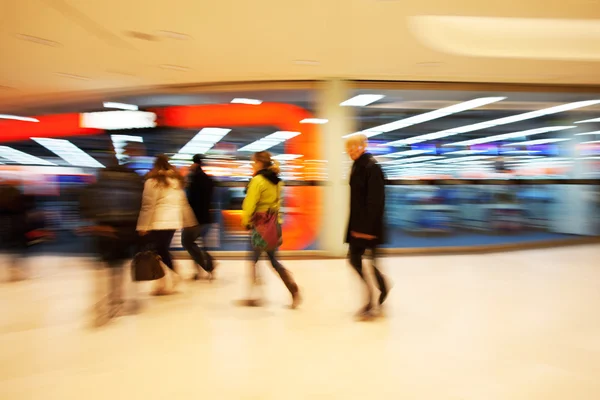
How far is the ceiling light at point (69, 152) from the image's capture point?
7215mm

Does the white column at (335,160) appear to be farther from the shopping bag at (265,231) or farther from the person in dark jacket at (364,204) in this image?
the person in dark jacket at (364,204)

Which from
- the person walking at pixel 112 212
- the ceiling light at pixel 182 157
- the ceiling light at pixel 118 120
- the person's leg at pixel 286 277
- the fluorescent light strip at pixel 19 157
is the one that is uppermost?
the ceiling light at pixel 118 120

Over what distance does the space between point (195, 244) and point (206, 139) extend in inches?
103

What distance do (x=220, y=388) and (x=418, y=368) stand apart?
1.26m

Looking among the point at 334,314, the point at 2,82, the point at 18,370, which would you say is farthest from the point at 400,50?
the point at 2,82

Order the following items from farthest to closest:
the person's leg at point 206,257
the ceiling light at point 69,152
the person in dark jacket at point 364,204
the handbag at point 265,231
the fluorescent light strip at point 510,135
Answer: the fluorescent light strip at point 510,135, the ceiling light at point 69,152, the person's leg at point 206,257, the handbag at point 265,231, the person in dark jacket at point 364,204

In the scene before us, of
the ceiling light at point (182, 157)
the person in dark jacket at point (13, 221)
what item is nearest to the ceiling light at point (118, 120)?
the ceiling light at point (182, 157)

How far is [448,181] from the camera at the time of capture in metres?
6.57

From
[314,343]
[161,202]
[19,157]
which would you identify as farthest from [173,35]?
[19,157]

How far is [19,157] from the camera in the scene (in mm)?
7543

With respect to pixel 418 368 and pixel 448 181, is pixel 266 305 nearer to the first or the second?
pixel 418 368

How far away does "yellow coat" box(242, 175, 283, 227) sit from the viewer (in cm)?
333

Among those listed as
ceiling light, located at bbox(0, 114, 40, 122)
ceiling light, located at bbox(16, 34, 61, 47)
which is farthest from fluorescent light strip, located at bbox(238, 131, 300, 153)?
ceiling light, located at bbox(0, 114, 40, 122)

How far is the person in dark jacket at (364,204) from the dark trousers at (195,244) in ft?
6.38
